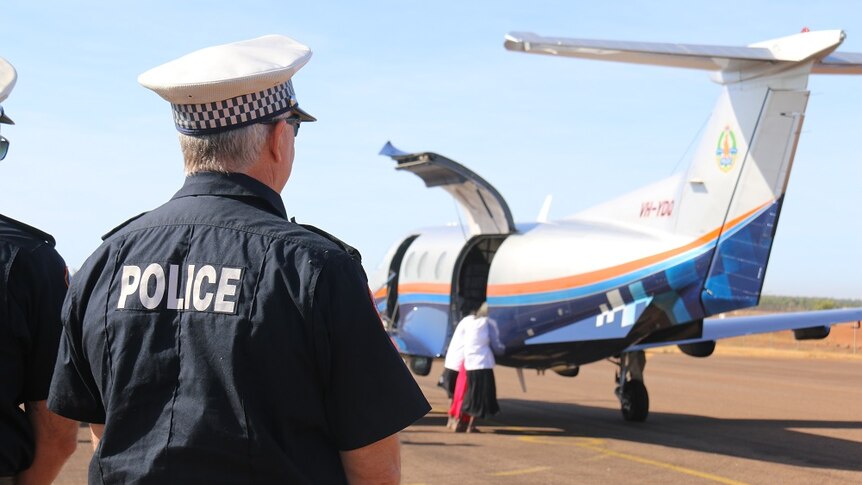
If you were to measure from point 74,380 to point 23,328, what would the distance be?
79 cm

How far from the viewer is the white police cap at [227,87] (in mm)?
2469

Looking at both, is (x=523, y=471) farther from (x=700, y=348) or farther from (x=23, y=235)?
(x=23, y=235)

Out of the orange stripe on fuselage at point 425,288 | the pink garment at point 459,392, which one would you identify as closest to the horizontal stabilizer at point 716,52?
the pink garment at point 459,392

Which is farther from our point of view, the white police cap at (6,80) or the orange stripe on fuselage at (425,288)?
the orange stripe on fuselage at (425,288)

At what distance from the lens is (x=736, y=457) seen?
11281 millimetres

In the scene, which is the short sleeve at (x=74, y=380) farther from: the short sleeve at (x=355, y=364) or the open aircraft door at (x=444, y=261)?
the open aircraft door at (x=444, y=261)

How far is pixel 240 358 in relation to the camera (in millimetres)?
2248

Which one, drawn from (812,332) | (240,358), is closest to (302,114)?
(240,358)

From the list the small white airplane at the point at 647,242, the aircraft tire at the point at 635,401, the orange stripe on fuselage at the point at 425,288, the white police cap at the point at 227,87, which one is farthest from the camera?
the orange stripe on fuselage at the point at 425,288

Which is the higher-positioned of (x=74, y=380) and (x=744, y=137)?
(x=744, y=137)

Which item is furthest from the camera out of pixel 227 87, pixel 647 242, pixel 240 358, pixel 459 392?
pixel 459 392

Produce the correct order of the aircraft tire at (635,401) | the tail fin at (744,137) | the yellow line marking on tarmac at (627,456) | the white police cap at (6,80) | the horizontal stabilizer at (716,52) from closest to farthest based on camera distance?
the white police cap at (6,80) → the yellow line marking on tarmac at (627,456) → the horizontal stabilizer at (716,52) → the tail fin at (744,137) → the aircraft tire at (635,401)

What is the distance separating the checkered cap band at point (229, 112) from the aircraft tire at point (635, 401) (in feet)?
42.4

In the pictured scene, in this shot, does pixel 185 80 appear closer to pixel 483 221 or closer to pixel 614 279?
pixel 614 279
